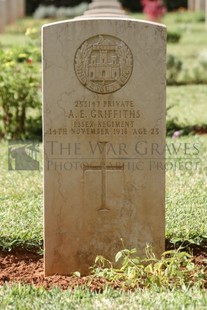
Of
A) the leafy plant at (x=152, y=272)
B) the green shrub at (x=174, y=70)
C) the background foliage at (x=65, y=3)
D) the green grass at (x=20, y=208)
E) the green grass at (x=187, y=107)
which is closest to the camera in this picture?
the leafy plant at (x=152, y=272)

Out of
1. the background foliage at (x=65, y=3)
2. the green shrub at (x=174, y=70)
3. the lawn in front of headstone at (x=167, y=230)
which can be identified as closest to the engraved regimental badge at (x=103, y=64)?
the lawn in front of headstone at (x=167, y=230)

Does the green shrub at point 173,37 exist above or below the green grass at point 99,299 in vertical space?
above

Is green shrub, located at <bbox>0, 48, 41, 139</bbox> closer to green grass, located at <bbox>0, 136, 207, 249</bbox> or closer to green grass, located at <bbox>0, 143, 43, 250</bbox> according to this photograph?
green grass, located at <bbox>0, 136, 207, 249</bbox>

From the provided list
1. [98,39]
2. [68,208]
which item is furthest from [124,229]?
[98,39]

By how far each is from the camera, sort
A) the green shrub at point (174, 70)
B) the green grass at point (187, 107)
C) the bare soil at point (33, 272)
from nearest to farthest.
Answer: the bare soil at point (33, 272) → the green grass at point (187, 107) → the green shrub at point (174, 70)

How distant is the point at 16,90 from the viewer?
25.4ft

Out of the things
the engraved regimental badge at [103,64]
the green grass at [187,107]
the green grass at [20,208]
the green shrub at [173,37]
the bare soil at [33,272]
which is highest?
the green shrub at [173,37]

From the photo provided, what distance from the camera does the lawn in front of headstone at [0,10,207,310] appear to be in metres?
3.36

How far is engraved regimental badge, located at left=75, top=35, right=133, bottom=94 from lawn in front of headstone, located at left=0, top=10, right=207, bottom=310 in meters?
0.42

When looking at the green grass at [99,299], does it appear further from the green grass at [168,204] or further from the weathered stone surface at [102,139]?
the green grass at [168,204]

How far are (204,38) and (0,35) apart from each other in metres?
6.36

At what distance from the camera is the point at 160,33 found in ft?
12.5

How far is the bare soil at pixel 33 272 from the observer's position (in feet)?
12.3

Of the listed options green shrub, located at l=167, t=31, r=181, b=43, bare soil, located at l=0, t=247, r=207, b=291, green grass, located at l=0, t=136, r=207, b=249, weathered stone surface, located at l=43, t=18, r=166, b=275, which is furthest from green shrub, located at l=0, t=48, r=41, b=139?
green shrub, located at l=167, t=31, r=181, b=43
